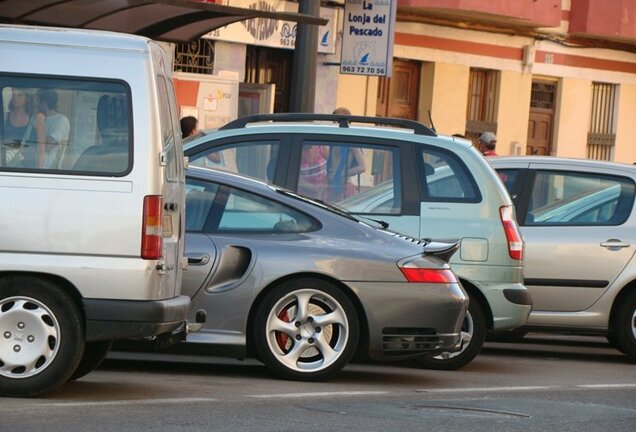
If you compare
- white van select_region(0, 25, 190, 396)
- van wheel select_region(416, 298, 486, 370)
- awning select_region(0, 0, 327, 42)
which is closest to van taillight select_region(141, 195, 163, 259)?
white van select_region(0, 25, 190, 396)

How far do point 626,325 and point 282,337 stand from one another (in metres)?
4.06

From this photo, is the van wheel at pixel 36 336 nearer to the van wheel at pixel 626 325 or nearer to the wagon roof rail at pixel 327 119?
the wagon roof rail at pixel 327 119

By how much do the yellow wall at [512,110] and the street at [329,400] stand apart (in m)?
17.2

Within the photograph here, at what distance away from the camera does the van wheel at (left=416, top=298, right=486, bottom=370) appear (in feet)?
39.6

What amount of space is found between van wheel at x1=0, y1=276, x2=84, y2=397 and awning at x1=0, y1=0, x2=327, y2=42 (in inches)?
246

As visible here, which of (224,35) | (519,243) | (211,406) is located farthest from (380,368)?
(224,35)

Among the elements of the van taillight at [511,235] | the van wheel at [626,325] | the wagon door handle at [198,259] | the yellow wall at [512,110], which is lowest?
the van wheel at [626,325]

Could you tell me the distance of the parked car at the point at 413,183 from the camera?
39.7 ft

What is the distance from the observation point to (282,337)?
1062 cm

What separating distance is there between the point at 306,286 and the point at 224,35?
504 inches

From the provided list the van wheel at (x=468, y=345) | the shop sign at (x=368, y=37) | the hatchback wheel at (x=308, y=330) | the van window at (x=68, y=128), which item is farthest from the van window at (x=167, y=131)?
the shop sign at (x=368, y=37)

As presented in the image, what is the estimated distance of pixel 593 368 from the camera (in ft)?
43.1

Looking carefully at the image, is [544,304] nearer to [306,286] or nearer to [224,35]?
[306,286]

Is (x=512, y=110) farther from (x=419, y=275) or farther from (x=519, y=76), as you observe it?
(x=419, y=275)
